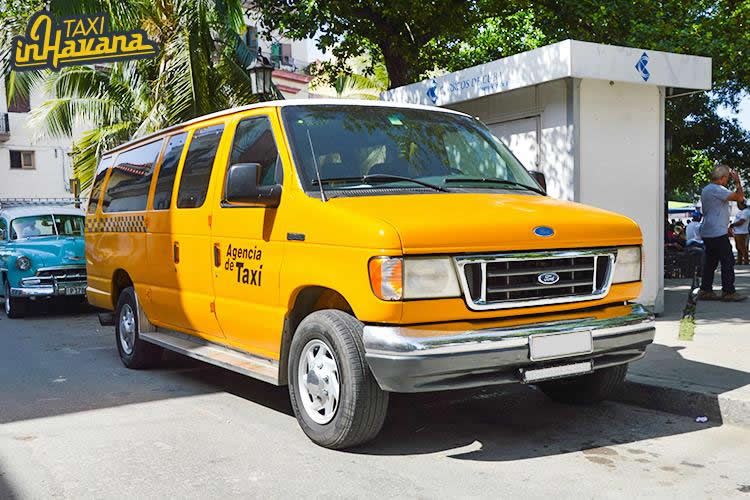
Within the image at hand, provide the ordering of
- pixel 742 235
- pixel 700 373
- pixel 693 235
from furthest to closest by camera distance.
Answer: pixel 742 235, pixel 693 235, pixel 700 373

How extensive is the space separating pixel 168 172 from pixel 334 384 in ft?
9.94

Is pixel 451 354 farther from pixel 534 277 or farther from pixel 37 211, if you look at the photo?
pixel 37 211

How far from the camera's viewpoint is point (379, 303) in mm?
4484

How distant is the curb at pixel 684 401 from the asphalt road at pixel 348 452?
8 cm

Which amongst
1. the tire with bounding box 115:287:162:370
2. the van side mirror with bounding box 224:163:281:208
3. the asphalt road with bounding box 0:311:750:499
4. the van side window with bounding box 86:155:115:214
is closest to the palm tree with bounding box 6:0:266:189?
the van side window with bounding box 86:155:115:214

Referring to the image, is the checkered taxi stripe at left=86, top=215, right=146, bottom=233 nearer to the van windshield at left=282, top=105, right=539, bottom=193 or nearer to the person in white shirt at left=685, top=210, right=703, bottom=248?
the van windshield at left=282, top=105, right=539, bottom=193

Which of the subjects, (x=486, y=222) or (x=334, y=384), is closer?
(x=486, y=222)

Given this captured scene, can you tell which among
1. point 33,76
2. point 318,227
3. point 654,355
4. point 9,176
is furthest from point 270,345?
point 9,176

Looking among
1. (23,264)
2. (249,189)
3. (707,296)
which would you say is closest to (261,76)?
(23,264)

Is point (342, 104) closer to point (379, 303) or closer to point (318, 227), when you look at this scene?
point (318, 227)

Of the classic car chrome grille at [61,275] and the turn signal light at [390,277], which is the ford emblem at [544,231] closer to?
the turn signal light at [390,277]

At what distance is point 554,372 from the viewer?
4.78 m

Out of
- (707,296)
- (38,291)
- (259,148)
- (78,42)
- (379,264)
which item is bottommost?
(707,296)

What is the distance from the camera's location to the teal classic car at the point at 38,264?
1257cm
